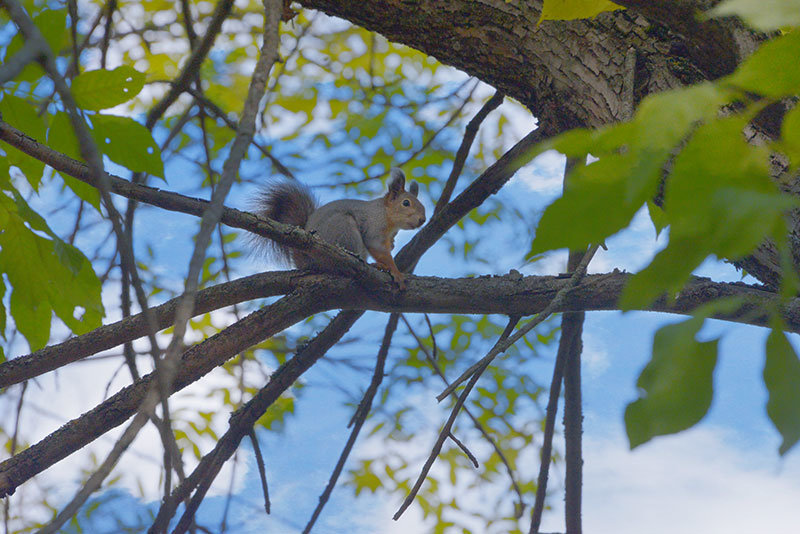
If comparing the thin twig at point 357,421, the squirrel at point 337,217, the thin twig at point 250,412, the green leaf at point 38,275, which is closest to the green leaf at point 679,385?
the green leaf at point 38,275

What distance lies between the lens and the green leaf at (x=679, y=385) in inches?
16.2

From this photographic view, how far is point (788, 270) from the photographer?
371 millimetres

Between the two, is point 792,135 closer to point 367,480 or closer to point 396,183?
point 396,183

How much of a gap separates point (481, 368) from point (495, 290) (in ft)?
1.60

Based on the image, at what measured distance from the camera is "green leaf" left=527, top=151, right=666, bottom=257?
43 cm

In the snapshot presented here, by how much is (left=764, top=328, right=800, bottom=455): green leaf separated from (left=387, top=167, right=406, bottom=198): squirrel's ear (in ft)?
7.87

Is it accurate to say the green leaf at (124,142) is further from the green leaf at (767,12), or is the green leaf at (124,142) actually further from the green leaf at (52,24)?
the green leaf at (767,12)

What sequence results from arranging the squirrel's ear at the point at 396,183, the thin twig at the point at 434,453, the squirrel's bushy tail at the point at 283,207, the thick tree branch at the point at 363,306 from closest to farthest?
the thin twig at the point at 434,453 < the thick tree branch at the point at 363,306 < the squirrel's bushy tail at the point at 283,207 < the squirrel's ear at the point at 396,183

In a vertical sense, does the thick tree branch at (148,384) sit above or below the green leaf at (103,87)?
below

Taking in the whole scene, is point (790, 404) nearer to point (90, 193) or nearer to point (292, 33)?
A: point (90, 193)

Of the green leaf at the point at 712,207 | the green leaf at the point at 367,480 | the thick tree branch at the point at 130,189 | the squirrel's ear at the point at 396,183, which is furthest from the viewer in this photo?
the green leaf at the point at 367,480

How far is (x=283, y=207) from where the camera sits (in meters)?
2.65

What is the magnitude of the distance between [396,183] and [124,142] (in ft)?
5.49

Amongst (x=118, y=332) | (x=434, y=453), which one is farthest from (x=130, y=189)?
(x=434, y=453)
